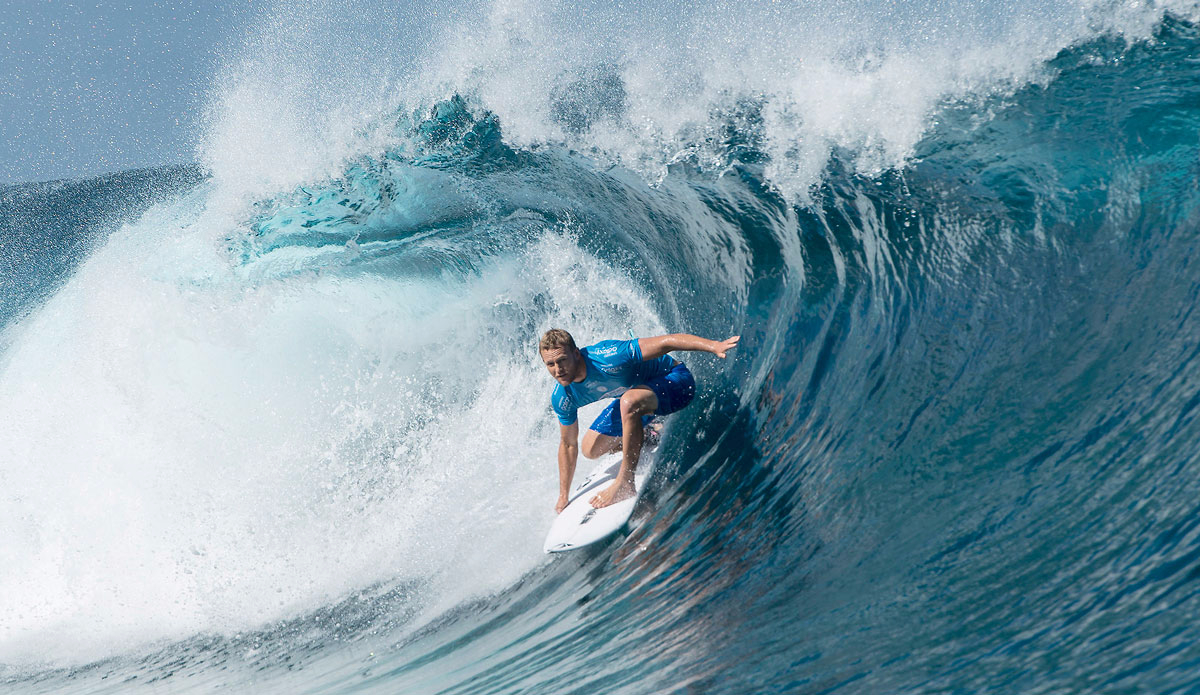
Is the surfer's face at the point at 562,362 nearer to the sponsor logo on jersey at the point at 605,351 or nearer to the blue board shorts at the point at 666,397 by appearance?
the sponsor logo on jersey at the point at 605,351

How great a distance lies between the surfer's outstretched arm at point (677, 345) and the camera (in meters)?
4.09

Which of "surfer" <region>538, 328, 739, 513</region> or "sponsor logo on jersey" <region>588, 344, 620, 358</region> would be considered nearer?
"surfer" <region>538, 328, 739, 513</region>

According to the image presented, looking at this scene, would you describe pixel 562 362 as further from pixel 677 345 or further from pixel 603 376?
pixel 677 345

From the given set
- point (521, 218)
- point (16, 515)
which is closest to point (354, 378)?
point (521, 218)

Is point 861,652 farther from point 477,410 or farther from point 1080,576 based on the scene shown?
point 477,410

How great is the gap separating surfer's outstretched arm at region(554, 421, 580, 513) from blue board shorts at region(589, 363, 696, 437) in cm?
33

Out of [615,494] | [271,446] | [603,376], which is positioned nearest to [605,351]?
[603,376]

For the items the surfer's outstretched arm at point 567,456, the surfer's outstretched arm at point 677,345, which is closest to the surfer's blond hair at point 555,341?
the surfer's outstretched arm at point 677,345

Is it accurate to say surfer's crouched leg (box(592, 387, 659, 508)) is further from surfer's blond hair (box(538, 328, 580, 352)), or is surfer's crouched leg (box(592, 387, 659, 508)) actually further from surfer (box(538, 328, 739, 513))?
surfer's blond hair (box(538, 328, 580, 352))

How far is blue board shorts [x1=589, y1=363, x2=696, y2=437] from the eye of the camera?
4633mm

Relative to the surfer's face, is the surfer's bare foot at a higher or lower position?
lower

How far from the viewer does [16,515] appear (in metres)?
6.81

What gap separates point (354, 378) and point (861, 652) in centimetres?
530

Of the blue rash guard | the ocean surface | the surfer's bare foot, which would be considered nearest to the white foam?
the ocean surface
